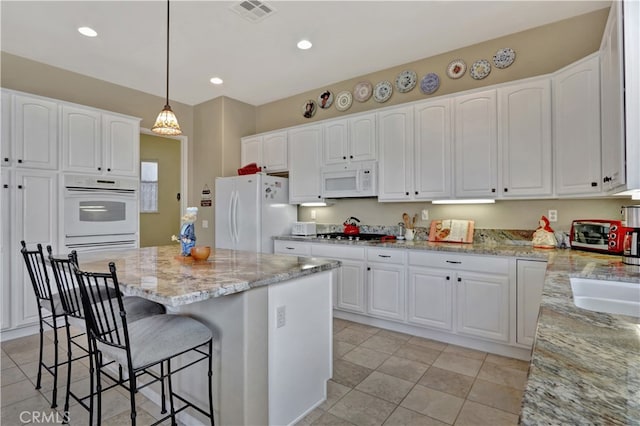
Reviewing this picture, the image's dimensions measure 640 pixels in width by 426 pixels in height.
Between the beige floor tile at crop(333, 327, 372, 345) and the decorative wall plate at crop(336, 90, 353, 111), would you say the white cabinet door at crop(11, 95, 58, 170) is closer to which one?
the decorative wall plate at crop(336, 90, 353, 111)

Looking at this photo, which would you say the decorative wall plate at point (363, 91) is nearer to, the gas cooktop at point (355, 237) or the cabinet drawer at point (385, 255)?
the gas cooktop at point (355, 237)

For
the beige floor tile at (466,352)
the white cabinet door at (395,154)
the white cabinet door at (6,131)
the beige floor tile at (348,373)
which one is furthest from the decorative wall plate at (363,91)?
the white cabinet door at (6,131)

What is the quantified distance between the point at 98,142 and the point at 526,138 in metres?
4.49

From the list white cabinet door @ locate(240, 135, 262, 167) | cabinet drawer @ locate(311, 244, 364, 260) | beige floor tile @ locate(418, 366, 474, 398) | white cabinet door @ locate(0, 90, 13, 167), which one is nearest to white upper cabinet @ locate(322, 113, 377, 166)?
cabinet drawer @ locate(311, 244, 364, 260)

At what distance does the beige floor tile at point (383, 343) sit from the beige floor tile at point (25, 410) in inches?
91.5

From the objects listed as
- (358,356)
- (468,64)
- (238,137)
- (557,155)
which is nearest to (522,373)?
(358,356)

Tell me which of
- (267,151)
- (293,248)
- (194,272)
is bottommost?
(293,248)

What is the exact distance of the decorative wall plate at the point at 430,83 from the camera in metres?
3.56

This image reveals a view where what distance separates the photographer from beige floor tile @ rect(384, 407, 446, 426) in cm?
187

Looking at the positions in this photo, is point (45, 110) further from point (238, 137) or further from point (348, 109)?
point (348, 109)

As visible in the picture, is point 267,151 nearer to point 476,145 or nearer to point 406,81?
point 406,81

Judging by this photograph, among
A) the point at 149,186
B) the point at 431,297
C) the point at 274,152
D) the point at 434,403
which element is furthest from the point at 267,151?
the point at 434,403

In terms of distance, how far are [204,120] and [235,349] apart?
425 cm

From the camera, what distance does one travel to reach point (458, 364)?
2.60m
